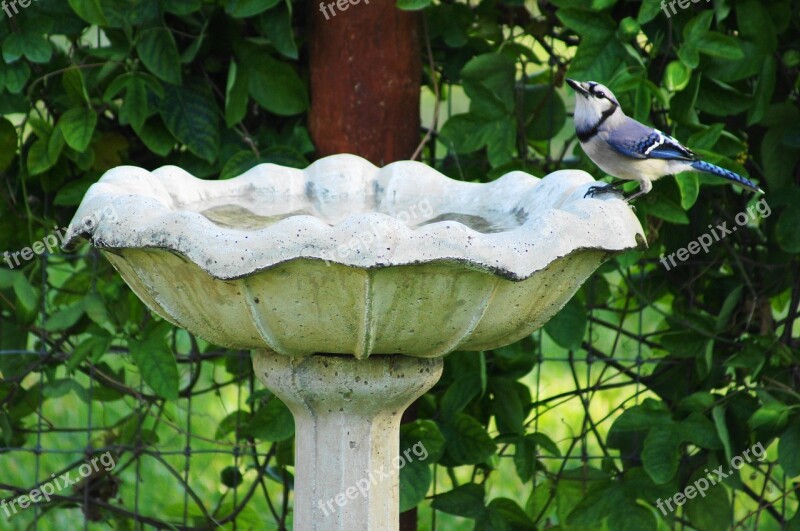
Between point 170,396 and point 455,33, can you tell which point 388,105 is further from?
point 170,396

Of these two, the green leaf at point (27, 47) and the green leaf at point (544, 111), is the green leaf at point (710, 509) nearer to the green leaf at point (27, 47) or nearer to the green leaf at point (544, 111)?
the green leaf at point (544, 111)

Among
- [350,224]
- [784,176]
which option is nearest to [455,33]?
[784,176]

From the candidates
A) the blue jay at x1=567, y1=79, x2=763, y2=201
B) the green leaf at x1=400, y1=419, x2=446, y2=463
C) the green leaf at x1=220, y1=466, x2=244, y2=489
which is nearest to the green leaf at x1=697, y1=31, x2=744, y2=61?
the blue jay at x1=567, y1=79, x2=763, y2=201

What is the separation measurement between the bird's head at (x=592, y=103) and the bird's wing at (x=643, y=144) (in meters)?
0.05

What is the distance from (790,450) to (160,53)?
6.32ft

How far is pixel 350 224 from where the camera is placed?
69.4 inches

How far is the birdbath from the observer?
70.6 inches

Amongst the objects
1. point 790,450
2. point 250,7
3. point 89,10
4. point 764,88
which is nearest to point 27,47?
point 89,10

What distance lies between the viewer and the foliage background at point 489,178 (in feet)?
9.23

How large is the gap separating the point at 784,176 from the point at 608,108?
713 mm

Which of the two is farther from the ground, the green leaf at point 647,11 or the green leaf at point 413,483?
the green leaf at point 647,11

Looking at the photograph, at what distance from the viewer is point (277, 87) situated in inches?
119

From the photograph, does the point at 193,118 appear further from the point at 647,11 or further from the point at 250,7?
the point at 647,11

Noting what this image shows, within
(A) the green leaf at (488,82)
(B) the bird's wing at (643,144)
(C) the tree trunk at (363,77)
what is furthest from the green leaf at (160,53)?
(B) the bird's wing at (643,144)
